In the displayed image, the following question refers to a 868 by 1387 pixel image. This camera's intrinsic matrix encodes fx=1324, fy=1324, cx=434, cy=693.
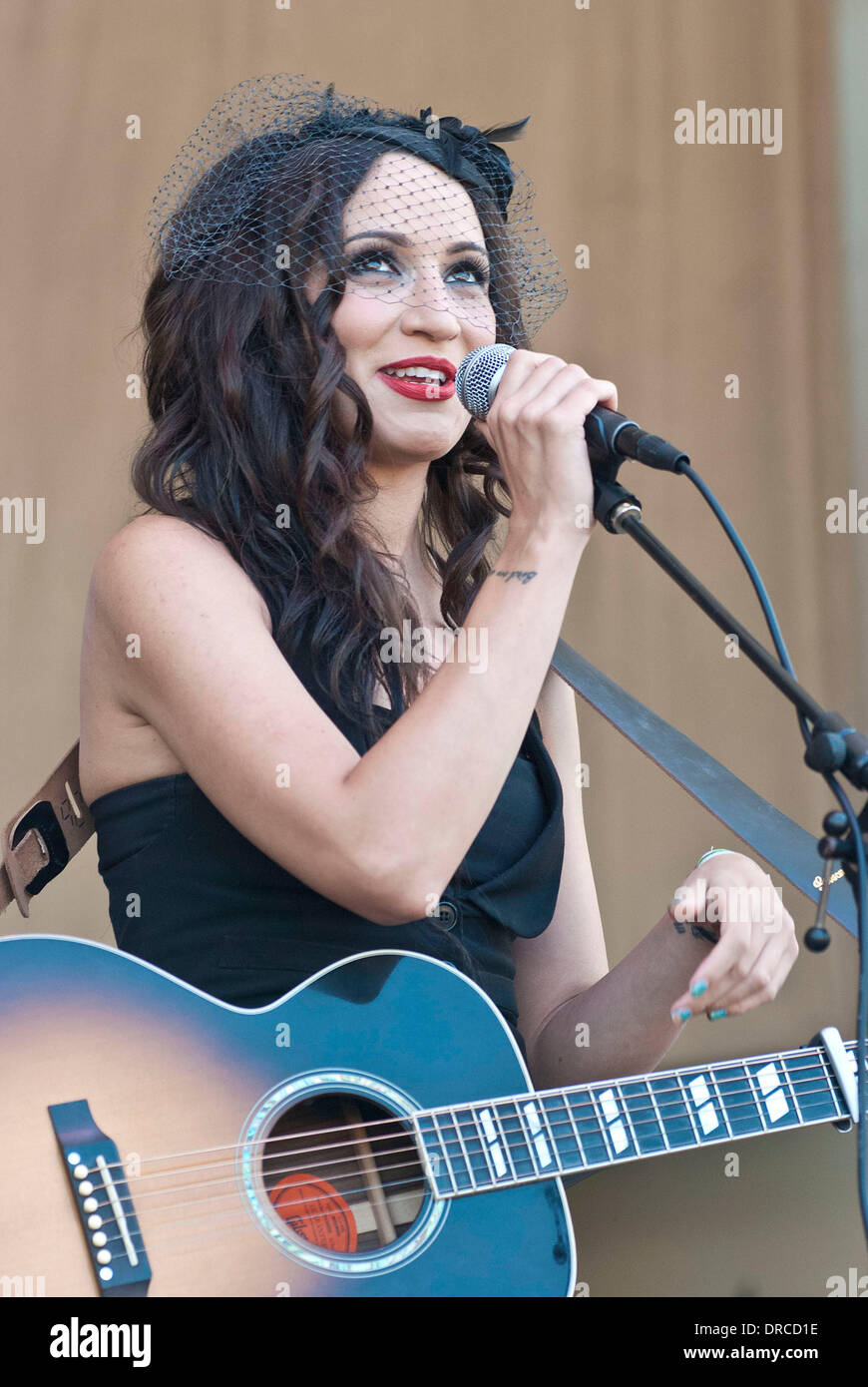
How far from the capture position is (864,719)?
256 centimetres

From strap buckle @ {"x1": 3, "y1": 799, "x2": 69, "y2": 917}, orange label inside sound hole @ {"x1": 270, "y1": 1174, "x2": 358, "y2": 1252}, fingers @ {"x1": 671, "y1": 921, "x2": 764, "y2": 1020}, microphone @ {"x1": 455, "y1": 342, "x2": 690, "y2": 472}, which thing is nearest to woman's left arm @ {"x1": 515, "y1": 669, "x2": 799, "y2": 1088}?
fingers @ {"x1": 671, "y1": 921, "x2": 764, "y2": 1020}

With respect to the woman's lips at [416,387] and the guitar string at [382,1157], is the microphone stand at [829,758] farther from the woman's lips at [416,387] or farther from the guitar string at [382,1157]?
the woman's lips at [416,387]

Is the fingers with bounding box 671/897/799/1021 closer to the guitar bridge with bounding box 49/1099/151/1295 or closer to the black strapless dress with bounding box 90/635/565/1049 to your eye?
the black strapless dress with bounding box 90/635/565/1049

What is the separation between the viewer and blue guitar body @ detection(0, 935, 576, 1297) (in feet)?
3.42

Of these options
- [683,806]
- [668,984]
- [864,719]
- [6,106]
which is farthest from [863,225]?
[668,984]

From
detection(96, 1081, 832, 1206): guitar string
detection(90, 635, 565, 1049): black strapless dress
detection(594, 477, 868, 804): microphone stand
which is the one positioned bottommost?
detection(96, 1081, 832, 1206): guitar string

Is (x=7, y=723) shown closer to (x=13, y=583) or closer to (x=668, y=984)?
(x=13, y=583)

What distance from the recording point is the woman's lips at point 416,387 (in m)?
1.48

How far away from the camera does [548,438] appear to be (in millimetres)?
1100

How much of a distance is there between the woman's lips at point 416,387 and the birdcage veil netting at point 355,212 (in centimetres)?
8

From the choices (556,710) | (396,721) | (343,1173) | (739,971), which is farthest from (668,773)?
(343,1173)

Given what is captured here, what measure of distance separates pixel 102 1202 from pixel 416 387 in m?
0.89

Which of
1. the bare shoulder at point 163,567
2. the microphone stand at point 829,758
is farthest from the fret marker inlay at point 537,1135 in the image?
the bare shoulder at point 163,567

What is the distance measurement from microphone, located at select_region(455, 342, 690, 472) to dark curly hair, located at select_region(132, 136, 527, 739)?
27 centimetres
